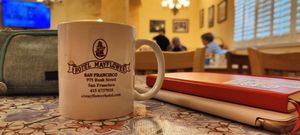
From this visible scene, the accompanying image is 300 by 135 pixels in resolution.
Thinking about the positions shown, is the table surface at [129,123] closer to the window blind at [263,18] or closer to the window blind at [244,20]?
the window blind at [263,18]

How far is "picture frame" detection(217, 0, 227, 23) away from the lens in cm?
438

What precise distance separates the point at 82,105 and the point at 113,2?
65 cm

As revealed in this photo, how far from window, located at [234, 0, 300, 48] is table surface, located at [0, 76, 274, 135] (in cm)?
263

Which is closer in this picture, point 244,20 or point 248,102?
point 248,102

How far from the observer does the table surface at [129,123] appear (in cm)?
26

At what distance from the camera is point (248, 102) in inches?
12.1

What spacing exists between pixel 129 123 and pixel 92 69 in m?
0.08

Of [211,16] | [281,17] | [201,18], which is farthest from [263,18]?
[201,18]

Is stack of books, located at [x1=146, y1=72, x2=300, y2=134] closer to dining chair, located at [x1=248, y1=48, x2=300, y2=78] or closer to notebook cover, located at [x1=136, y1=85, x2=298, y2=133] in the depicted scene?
notebook cover, located at [x1=136, y1=85, x2=298, y2=133]

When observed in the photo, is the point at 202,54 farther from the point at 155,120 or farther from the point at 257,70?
the point at 155,120

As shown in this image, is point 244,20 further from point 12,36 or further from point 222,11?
point 12,36

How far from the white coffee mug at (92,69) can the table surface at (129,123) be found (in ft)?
0.05

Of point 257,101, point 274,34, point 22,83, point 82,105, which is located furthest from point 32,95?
point 274,34

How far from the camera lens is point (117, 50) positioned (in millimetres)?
309
